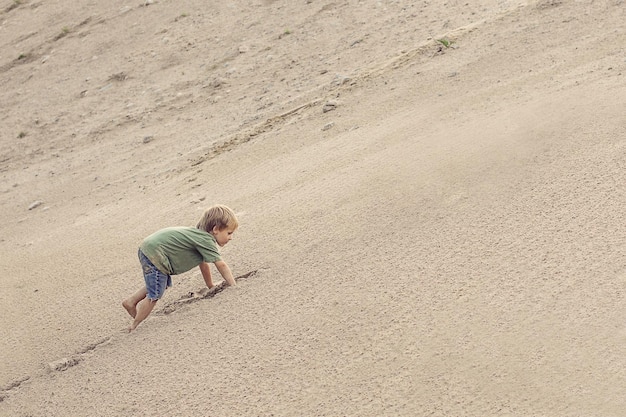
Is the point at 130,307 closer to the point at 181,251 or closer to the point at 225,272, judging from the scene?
the point at 181,251

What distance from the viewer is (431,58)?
846cm

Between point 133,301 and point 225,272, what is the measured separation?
0.64 m

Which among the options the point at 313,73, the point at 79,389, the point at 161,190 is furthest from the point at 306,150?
the point at 79,389

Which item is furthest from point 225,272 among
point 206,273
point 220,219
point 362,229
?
point 362,229

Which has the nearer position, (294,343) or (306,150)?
(294,343)

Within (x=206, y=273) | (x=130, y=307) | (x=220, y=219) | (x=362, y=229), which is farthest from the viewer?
(x=362, y=229)

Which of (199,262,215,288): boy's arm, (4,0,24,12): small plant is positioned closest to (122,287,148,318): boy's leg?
(199,262,215,288): boy's arm

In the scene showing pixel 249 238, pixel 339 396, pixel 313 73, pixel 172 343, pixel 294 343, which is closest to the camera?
pixel 339 396

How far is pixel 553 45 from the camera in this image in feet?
25.5

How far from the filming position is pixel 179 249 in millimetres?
5207

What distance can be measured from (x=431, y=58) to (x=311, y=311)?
435 cm

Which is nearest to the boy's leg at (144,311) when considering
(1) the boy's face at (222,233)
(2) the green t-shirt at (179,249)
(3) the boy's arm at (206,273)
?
(2) the green t-shirt at (179,249)

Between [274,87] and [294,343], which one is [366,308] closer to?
[294,343]

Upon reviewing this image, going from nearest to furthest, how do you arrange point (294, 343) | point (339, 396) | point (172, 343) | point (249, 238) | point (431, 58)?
1. point (339, 396)
2. point (294, 343)
3. point (172, 343)
4. point (249, 238)
5. point (431, 58)
